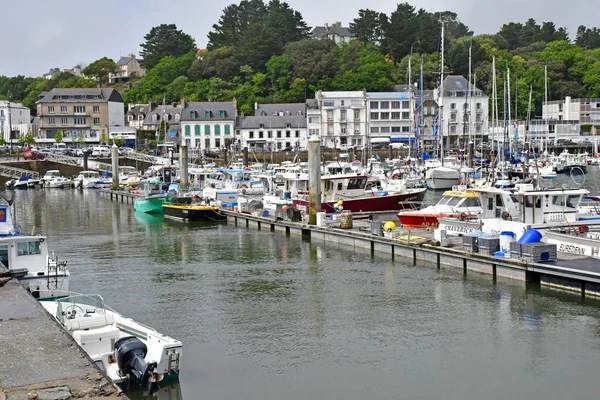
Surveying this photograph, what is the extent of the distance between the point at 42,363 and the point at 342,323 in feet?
31.1

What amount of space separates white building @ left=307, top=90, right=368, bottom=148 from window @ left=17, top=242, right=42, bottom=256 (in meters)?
80.1

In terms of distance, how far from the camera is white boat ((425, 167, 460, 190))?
65.9m

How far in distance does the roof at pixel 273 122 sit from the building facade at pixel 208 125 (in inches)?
58.0

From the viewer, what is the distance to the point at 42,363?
14844mm

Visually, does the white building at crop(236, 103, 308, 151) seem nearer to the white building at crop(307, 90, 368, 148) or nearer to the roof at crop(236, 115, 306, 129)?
the roof at crop(236, 115, 306, 129)

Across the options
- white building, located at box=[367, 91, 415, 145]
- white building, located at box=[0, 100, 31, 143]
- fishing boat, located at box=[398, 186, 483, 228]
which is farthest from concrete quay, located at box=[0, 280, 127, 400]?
white building, located at box=[0, 100, 31, 143]

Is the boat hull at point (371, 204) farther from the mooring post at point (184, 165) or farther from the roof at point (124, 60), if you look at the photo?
the roof at point (124, 60)

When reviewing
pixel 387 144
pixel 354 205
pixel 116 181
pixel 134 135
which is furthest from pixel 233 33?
pixel 354 205

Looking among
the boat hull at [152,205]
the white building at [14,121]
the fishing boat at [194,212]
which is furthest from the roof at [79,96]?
the fishing boat at [194,212]

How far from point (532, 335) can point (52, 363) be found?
1228 cm

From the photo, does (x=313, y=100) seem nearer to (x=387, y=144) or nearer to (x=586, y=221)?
(x=387, y=144)

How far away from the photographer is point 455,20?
168125mm

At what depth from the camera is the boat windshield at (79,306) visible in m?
18.1

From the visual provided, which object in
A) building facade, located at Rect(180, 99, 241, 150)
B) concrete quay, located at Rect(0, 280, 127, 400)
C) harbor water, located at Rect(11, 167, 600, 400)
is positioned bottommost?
harbor water, located at Rect(11, 167, 600, 400)
